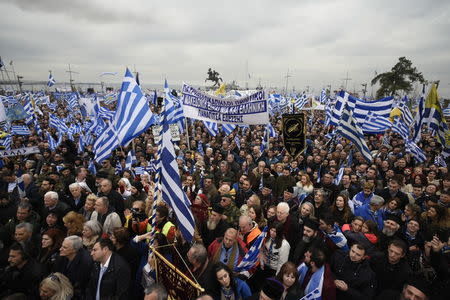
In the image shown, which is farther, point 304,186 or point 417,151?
point 417,151

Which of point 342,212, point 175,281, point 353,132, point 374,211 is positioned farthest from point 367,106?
point 175,281

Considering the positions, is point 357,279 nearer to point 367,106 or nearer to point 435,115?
point 435,115

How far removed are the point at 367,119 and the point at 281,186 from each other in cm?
588

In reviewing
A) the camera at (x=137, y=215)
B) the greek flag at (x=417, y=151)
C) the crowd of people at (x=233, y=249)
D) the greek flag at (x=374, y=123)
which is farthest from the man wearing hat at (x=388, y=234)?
the greek flag at (x=374, y=123)

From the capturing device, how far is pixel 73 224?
461cm

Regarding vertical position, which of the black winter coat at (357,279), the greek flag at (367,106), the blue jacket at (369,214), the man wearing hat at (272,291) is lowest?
the blue jacket at (369,214)

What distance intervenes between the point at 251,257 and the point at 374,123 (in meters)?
9.48

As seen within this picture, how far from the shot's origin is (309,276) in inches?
137

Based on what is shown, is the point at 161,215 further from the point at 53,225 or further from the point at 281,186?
the point at 281,186

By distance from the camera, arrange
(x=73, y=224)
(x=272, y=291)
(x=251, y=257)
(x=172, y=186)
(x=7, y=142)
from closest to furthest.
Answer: (x=272, y=291)
(x=251, y=257)
(x=172, y=186)
(x=73, y=224)
(x=7, y=142)

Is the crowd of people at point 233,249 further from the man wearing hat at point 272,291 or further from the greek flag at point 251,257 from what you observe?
the greek flag at point 251,257

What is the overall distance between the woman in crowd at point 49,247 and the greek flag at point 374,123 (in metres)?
10.9

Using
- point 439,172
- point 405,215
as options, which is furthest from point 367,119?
point 405,215

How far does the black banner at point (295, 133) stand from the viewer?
7980 millimetres
